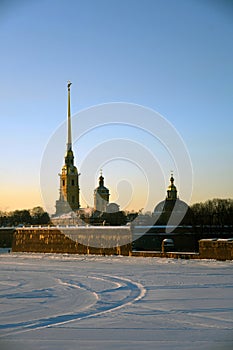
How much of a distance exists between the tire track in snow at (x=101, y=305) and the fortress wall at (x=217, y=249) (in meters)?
6.59

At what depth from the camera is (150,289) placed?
10969 millimetres

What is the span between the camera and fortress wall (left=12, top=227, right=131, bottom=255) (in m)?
23.9

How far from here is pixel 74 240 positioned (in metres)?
26.3

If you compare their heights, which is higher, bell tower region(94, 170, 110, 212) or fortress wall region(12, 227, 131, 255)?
bell tower region(94, 170, 110, 212)

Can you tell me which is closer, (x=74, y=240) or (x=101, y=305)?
(x=101, y=305)

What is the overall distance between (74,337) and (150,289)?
4.66 meters

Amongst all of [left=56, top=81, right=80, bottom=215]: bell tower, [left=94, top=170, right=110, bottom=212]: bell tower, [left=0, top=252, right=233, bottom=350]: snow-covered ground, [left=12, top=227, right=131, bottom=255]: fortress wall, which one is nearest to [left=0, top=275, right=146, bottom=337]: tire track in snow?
[left=0, top=252, right=233, bottom=350]: snow-covered ground

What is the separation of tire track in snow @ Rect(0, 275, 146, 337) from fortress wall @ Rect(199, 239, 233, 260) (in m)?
6.59

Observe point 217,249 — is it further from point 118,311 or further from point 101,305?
point 118,311

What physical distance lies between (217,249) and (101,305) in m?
11.0

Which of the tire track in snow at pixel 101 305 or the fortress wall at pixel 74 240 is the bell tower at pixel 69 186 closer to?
the fortress wall at pixel 74 240

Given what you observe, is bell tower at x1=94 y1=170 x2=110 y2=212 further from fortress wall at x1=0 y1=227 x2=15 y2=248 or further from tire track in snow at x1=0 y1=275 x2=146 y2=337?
tire track in snow at x1=0 y1=275 x2=146 y2=337

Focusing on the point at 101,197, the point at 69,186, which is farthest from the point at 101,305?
the point at 69,186

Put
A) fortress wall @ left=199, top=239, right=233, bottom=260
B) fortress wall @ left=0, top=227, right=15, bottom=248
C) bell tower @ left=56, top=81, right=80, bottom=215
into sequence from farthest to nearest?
bell tower @ left=56, top=81, right=80, bottom=215 → fortress wall @ left=0, top=227, right=15, bottom=248 → fortress wall @ left=199, top=239, right=233, bottom=260
